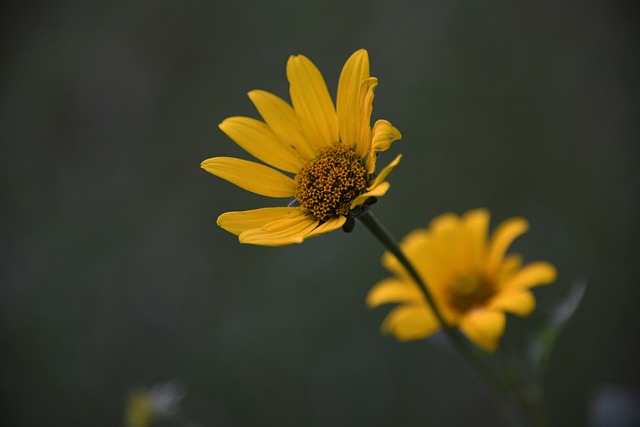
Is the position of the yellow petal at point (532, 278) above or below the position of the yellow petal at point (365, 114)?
below

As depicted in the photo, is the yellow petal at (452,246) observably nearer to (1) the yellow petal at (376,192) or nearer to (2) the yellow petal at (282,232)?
(2) the yellow petal at (282,232)

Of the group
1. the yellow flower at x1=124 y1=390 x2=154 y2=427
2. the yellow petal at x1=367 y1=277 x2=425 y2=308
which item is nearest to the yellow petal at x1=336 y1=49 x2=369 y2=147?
the yellow petal at x1=367 y1=277 x2=425 y2=308

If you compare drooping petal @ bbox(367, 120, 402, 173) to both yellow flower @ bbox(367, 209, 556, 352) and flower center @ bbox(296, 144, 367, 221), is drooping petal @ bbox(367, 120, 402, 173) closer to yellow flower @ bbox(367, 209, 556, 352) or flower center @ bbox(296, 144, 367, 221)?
flower center @ bbox(296, 144, 367, 221)

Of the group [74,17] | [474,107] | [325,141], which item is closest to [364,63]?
[325,141]

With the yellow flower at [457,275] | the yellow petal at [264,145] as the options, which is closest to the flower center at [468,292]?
the yellow flower at [457,275]

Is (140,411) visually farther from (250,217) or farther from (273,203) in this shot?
(273,203)

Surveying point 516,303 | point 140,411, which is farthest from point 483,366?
point 140,411
